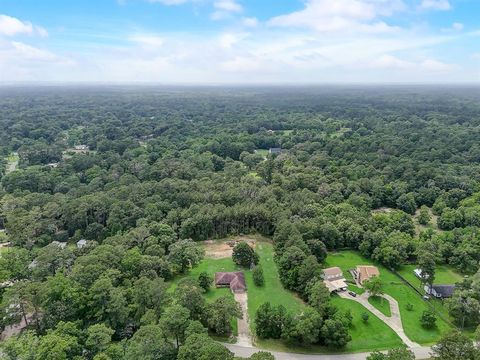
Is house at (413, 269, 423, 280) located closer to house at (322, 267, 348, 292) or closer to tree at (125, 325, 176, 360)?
house at (322, 267, 348, 292)

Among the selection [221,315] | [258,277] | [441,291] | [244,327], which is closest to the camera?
[221,315]

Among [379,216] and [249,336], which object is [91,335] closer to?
[249,336]

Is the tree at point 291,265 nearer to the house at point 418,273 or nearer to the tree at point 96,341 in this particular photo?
the house at point 418,273

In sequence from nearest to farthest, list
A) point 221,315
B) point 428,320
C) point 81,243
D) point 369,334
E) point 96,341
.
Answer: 1. point 96,341
2. point 221,315
3. point 369,334
4. point 428,320
5. point 81,243

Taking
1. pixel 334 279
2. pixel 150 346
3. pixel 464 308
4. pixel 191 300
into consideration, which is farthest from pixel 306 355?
pixel 464 308

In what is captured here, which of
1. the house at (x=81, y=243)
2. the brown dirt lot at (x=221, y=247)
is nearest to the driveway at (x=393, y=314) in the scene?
the brown dirt lot at (x=221, y=247)

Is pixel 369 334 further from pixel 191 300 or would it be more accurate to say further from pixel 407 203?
pixel 407 203

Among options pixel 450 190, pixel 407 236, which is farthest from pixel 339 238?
pixel 450 190
